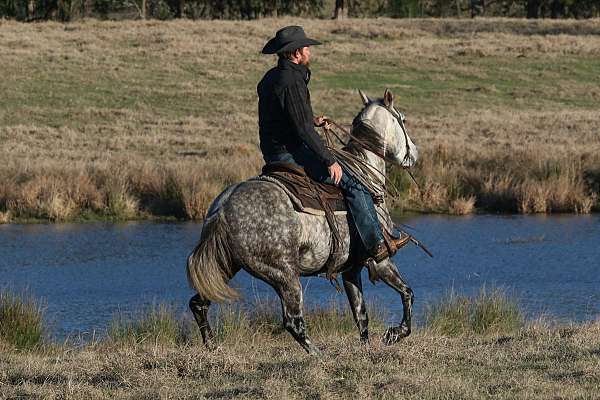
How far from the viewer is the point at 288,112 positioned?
31.6ft

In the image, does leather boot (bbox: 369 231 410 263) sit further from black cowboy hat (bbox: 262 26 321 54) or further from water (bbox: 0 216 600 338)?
water (bbox: 0 216 600 338)

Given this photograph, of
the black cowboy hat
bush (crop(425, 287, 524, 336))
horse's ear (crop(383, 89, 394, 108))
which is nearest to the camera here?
the black cowboy hat

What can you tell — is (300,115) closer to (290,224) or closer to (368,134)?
(290,224)

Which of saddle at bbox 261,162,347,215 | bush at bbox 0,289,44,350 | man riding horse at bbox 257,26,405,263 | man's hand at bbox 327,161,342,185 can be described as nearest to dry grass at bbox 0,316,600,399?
man riding horse at bbox 257,26,405,263

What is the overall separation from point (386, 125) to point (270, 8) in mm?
70796

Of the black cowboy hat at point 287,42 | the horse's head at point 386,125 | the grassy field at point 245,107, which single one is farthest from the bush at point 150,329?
the grassy field at point 245,107

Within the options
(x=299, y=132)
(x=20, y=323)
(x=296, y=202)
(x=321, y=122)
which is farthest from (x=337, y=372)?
(x=20, y=323)

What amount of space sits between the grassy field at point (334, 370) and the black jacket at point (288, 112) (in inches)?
61.8

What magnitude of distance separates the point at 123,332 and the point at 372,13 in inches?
3087

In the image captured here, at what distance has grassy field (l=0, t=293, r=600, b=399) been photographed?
24.5ft

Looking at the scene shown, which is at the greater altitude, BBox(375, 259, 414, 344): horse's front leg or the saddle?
the saddle

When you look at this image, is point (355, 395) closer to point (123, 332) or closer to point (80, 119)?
point (123, 332)

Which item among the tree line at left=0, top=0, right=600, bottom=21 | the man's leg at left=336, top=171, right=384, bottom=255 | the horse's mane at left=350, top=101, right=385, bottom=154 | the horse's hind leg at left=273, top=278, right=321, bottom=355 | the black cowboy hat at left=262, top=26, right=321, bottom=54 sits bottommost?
the tree line at left=0, top=0, right=600, bottom=21

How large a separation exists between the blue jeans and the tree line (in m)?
64.7
